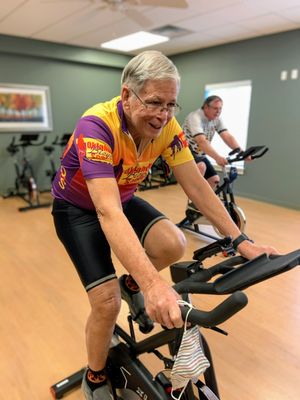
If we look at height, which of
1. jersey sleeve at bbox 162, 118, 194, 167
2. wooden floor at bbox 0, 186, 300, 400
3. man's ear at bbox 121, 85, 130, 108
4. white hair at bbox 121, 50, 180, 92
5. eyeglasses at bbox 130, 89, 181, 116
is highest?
white hair at bbox 121, 50, 180, 92

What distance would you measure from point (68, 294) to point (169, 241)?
4.45 feet

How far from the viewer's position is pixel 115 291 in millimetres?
1178

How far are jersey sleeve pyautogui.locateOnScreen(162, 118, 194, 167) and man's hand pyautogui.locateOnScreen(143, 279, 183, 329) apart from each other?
29.3 inches

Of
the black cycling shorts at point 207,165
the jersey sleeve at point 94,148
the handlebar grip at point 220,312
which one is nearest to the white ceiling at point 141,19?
the black cycling shorts at point 207,165

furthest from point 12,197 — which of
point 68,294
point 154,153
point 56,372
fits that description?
point 154,153

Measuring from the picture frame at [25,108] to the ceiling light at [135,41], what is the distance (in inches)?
58.5

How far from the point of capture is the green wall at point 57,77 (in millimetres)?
5207

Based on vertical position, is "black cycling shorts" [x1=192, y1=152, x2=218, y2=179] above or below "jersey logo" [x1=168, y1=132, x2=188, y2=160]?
below

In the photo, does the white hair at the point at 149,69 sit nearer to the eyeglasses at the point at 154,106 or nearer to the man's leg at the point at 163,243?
the eyeglasses at the point at 154,106

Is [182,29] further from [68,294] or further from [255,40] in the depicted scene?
[68,294]

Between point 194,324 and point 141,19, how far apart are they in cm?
416

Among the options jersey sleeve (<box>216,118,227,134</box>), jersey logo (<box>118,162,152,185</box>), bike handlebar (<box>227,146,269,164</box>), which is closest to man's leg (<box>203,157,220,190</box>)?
bike handlebar (<box>227,146,269,164</box>)

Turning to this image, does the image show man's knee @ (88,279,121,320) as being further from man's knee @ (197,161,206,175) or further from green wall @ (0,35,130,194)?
green wall @ (0,35,130,194)

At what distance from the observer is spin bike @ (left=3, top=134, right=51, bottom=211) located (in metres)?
4.97
